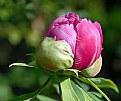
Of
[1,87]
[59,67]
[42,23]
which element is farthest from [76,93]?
[42,23]

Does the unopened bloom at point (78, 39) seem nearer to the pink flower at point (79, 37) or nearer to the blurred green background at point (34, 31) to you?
the pink flower at point (79, 37)

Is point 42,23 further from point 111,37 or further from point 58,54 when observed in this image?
point 58,54

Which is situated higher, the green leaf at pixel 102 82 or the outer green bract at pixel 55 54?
the outer green bract at pixel 55 54

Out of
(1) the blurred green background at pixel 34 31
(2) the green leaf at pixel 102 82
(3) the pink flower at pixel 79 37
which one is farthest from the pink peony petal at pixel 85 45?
(1) the blurred green background at pixel 34 31

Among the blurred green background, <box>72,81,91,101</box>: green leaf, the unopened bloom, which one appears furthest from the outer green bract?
the blurred green background

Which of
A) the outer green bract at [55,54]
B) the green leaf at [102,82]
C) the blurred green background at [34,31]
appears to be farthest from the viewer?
the blurred green background at [34,31]

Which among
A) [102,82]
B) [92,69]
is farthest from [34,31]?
[92,69]

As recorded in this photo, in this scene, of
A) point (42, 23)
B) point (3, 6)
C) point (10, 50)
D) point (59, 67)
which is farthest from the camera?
point (10, 50)
